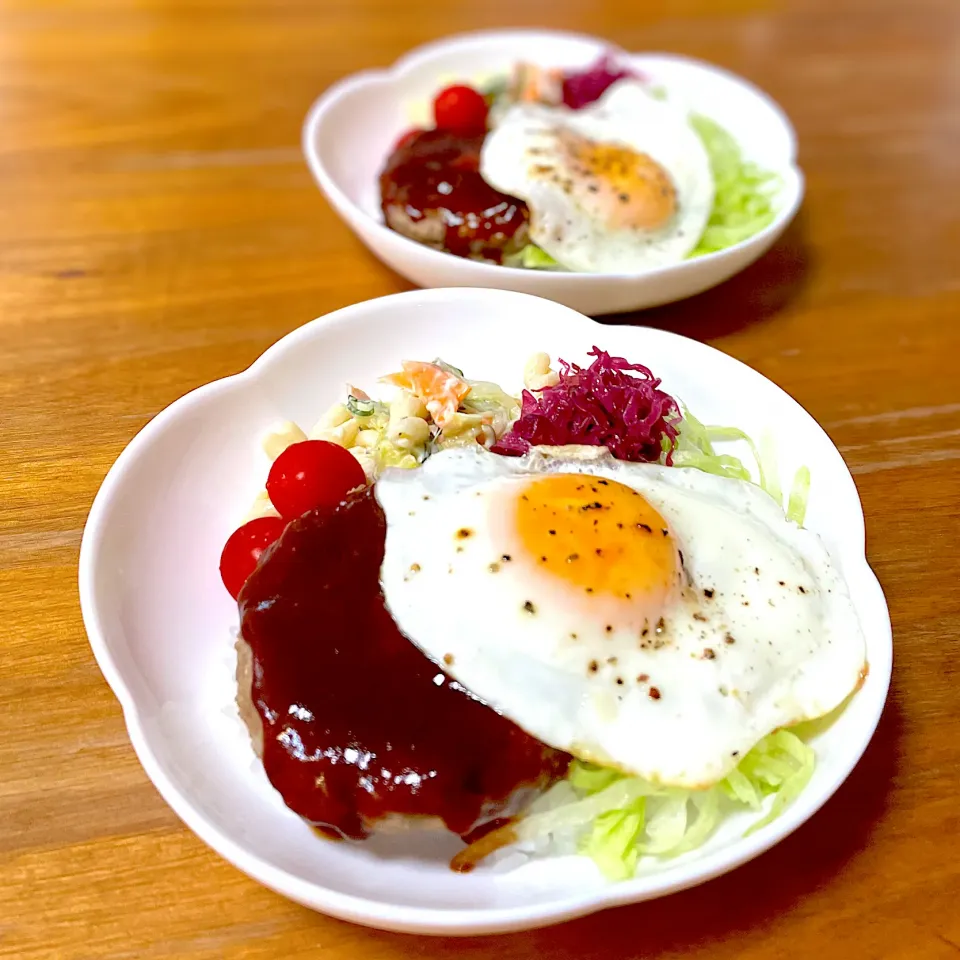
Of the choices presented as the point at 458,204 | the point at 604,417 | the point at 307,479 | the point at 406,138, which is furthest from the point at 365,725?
the point at 406,138

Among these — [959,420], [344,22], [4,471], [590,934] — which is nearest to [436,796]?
[590,934]

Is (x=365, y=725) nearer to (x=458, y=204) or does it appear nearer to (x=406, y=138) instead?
(x=458, y=204)

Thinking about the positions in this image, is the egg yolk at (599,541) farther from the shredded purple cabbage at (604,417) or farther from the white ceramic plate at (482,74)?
the white ceramic plate at (482,74)

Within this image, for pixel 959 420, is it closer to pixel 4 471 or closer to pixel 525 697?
pixel 525 697

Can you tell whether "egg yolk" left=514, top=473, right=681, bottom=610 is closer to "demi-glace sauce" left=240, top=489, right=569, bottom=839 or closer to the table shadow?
"demi-glace sauce" left=240, top=489, right=569, bottom=839

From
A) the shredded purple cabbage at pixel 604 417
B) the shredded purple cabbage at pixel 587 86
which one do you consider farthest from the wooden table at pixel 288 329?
the shredded purple cabbage at pixel 587 86
